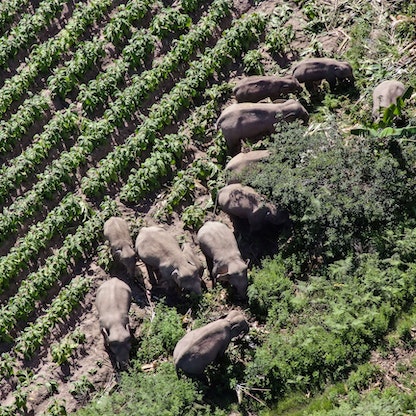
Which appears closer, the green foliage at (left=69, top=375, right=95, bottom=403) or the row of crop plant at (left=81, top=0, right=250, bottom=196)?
the green foliage at (left=69, top=375, right=95, bottom=403)

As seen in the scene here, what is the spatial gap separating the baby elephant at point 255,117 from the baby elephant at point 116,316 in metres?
3.91

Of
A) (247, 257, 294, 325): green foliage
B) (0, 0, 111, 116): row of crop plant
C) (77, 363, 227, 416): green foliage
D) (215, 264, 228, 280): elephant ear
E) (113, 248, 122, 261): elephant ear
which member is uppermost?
(0, 0, 111, 116): row of crop plant

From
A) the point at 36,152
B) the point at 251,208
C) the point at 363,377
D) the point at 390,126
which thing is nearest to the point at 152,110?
the point at 36,152

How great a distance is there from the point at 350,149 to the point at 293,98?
91.3 inches

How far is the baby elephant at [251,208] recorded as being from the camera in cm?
1592

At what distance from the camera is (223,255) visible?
1554 cm

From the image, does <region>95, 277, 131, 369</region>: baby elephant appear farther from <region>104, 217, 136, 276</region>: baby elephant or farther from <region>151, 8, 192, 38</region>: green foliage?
<region>151, 8, 192, 38</region>: green foliage

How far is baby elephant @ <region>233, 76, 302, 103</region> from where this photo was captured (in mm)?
17547

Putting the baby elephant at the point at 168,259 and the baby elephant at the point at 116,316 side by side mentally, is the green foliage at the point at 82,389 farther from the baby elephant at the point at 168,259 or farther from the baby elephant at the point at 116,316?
the baby elephant at the point at 168,259

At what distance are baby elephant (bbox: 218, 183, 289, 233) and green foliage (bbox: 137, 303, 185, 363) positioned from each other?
7.39ft

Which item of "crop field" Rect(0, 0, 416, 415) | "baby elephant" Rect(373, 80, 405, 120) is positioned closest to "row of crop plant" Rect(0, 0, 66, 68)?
"crop field" Rect(0, 0, 416, 415)

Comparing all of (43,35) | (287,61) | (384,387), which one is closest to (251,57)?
(287,61)

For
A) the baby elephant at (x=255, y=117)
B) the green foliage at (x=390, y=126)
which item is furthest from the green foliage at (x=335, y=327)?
the baby elephant at (x=255, y=117)

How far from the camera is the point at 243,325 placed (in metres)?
14.7
